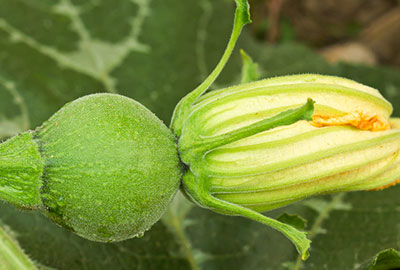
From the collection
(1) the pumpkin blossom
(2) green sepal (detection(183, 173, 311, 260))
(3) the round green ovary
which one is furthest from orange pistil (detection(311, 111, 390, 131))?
(3) the round green ovary

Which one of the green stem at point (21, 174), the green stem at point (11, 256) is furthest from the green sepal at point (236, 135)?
the green stem at point (11, 256)

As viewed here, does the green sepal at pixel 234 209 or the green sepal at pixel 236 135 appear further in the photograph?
the green sepal at pixel 234 209

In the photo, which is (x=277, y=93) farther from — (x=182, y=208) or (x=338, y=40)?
(x=338, y=40)

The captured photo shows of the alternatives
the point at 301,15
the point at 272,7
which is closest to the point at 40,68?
the point at 272,7

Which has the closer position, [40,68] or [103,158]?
[103,158]

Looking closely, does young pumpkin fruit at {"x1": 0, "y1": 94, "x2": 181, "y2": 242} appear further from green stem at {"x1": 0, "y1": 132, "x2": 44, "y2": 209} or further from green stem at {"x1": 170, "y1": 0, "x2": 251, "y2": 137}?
green stem at {"x1": 170, "y1": 0, "x2": 251, "y2": 137}

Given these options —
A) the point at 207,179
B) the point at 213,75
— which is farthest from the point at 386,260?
the point at 213,75

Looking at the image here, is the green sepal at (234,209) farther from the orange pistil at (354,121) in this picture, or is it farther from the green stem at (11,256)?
the green stem at (11,256)
